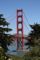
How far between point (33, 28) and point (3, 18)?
165cm

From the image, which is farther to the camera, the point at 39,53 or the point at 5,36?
the point at 5,36

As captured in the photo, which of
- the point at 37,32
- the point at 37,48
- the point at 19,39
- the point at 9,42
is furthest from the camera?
the point at 19,39

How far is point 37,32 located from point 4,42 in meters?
1.57

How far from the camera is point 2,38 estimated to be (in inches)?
347

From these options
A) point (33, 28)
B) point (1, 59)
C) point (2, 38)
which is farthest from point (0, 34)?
point (1, 59)

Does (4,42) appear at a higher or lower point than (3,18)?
lower

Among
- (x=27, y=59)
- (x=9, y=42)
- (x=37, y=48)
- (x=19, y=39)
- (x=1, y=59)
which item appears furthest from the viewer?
(x=19, y=39)

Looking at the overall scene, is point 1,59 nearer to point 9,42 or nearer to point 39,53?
point 39,53

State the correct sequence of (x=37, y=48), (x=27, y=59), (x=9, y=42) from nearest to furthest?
(x=27, y=59) < (x=37, y=48) < (x=9, y=42)

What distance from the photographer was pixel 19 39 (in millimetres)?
10891

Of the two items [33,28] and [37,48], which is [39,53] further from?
[33,28]

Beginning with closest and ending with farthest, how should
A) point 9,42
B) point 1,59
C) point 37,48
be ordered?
point 1,59 → point 37,48 → point 9,42

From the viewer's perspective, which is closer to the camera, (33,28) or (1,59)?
(1,59)

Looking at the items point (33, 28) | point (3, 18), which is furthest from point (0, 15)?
point (33, 28)
